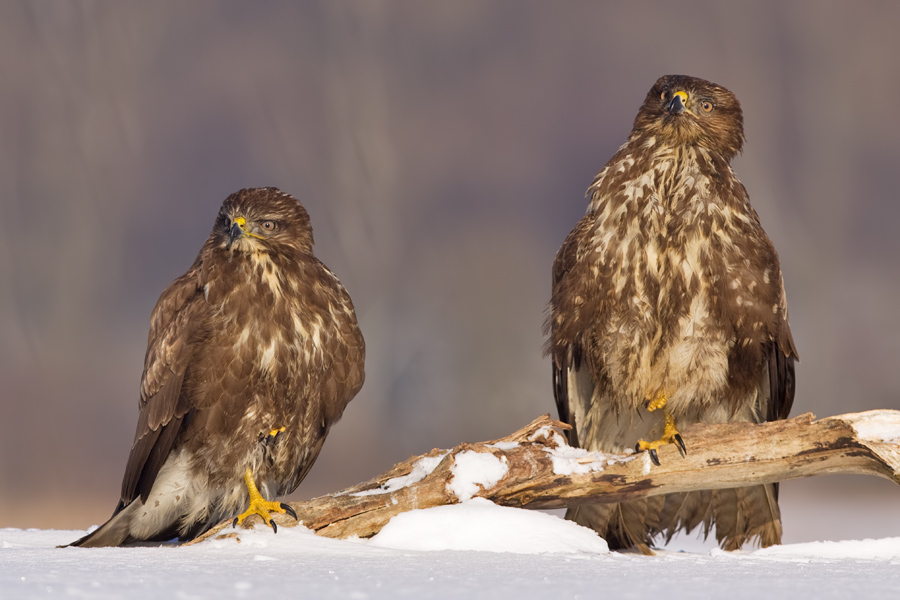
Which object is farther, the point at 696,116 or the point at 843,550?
the point at 696,116

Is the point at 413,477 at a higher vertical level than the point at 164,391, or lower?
lower

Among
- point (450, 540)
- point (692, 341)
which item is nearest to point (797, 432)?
point (692, 341)

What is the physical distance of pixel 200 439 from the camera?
5.36 metres

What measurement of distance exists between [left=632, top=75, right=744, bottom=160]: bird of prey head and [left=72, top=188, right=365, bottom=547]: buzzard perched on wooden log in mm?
2346

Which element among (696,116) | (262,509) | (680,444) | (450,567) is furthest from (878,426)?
(262,509)

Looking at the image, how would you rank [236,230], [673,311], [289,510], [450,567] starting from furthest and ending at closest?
[236,230], [673,311], [289,510], [450,567]

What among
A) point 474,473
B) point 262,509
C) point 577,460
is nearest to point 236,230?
point 262,509

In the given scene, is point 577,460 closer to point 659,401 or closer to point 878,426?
point 659,401

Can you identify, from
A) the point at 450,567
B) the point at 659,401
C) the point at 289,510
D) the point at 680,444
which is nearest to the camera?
the point at 450,567

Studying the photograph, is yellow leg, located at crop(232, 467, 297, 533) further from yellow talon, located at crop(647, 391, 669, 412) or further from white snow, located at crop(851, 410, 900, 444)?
white snow, located at crop(851, 410, 900, 444)

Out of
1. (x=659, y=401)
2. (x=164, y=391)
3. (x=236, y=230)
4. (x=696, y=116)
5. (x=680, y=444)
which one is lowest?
(x=680, y=444)

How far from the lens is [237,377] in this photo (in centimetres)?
527

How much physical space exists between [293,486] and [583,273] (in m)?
2.35

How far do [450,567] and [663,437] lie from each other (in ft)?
6.44
